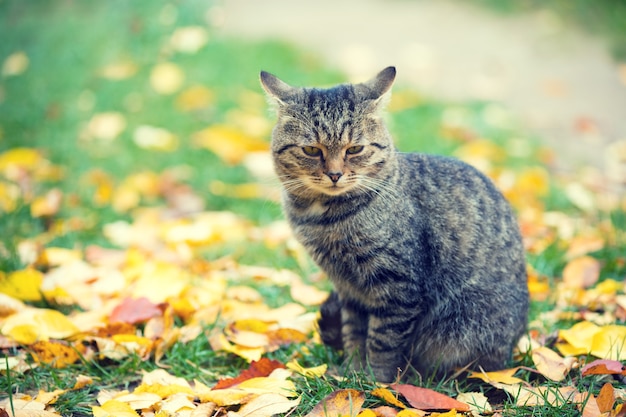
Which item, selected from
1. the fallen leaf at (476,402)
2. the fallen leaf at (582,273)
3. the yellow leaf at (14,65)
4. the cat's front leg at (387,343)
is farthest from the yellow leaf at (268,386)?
the yellow leaf at (14,65)

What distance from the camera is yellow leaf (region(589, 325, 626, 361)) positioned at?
2645 millimetres

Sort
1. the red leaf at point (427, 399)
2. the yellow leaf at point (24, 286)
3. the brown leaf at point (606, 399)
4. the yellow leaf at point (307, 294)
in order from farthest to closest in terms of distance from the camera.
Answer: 1. the yellow leaf at point (307, 294)
2. the yellow leaf at point (24, 286)
3. the red leaf at point (427, 399)
4. the brown leaf at point (606, 399)

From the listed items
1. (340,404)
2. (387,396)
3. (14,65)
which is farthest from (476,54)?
(340,404)

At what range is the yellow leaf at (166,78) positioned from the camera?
6674mm

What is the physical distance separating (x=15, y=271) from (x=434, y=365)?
2.28 m

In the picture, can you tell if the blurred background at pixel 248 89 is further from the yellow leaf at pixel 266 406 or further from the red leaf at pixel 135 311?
the yellow leaf at pixel 266 406

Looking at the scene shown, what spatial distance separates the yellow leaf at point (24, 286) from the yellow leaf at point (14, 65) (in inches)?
167

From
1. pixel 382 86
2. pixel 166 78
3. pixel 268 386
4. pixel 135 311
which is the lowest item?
pixel 268 386

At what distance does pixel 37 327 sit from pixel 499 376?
201 centimetres

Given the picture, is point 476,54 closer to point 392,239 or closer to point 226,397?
point 392,239

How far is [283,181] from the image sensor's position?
117 inches

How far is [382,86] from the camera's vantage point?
9.47 ft

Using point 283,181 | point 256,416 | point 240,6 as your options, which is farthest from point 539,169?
point 240,6

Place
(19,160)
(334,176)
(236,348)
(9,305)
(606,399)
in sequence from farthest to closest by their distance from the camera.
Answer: (19,160)
(9,305)
(236,348)
(334,176)
(606,399)
